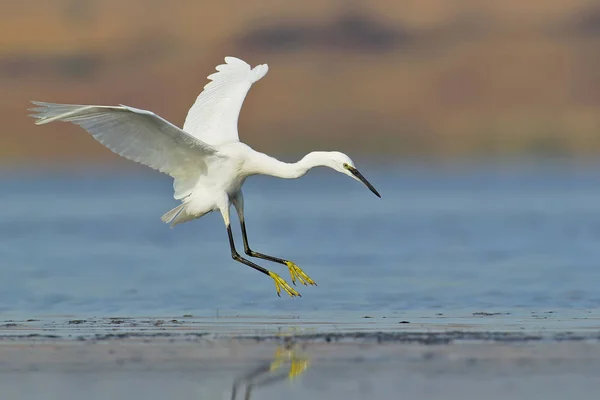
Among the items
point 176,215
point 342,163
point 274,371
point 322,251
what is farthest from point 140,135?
point 322,251

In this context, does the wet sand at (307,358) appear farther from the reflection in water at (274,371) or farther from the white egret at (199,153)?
the white egret at (199,153)

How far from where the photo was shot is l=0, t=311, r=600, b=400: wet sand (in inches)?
488

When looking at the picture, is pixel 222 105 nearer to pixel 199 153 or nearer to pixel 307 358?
pixel 199 153

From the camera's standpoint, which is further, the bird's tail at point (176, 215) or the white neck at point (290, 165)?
the bird's tail at point (176, 215)

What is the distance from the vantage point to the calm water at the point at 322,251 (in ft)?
65.5

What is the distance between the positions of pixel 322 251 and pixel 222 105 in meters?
8.84

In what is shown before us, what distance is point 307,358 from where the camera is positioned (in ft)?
46.1

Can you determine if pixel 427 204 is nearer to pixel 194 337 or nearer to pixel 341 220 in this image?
pixel 341 220

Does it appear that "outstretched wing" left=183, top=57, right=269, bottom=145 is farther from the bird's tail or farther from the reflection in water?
the reflection in water

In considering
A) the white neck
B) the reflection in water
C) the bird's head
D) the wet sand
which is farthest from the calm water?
the reflection in water

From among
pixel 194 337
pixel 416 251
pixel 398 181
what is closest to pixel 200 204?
pixel 194 337

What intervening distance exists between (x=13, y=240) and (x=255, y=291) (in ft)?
34.1

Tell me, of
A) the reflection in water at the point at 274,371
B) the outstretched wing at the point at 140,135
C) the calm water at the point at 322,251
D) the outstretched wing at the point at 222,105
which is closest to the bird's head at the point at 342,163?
the outstretched wing at the point at 140,135

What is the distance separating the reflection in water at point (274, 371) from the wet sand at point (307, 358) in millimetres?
10
